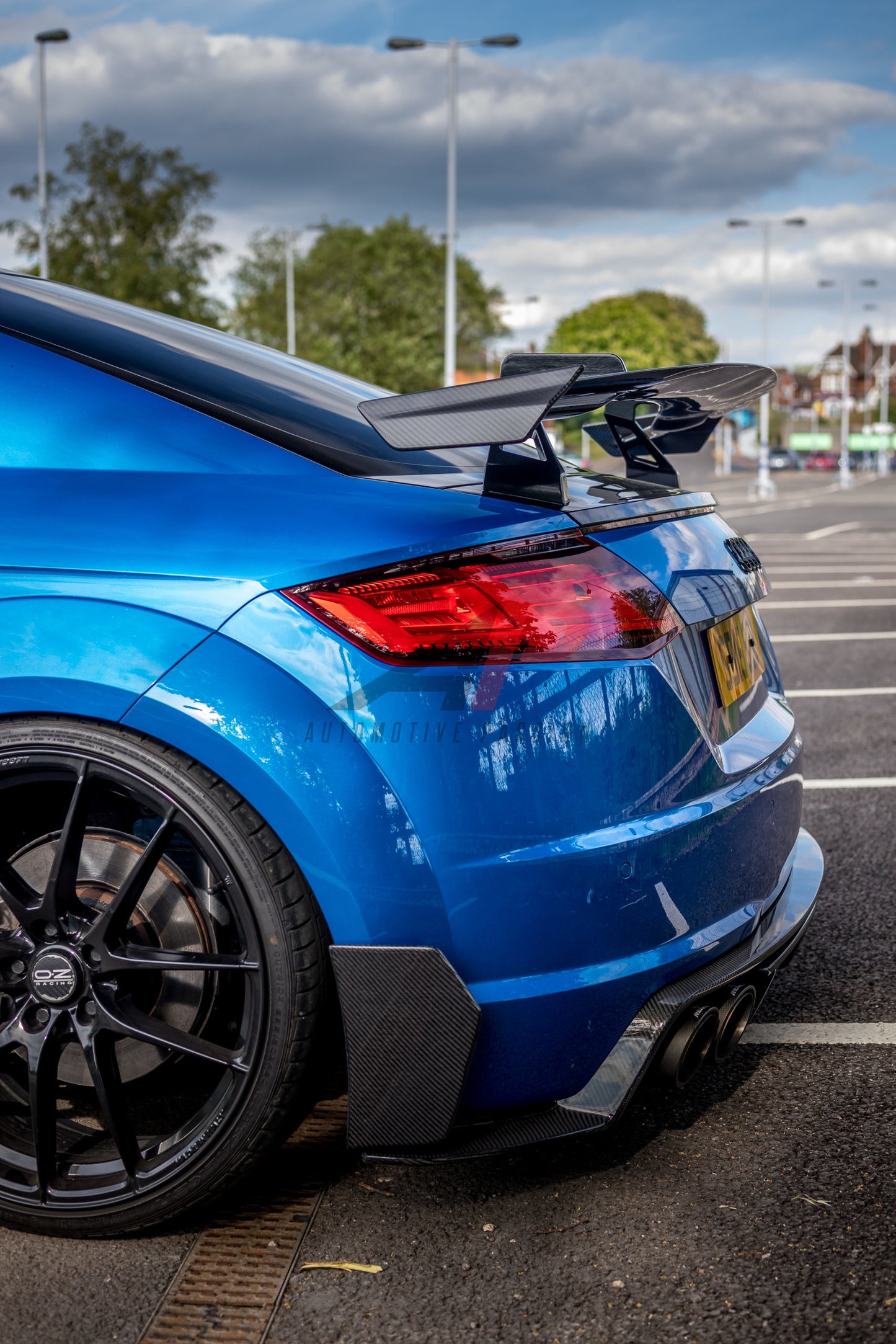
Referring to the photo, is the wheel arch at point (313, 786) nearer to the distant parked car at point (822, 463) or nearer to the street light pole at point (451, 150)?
the street light pole at point (451, 150)

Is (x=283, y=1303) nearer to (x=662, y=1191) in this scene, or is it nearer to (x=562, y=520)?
(x=662, y=1191)

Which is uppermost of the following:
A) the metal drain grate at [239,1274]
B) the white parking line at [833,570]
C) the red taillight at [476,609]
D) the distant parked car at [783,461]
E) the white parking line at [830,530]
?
the distant parked car at [783,461]

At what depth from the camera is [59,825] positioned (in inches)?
92.8

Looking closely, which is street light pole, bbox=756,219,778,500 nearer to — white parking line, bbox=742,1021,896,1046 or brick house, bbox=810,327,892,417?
white parking line, bbox=742,1021,896,1046

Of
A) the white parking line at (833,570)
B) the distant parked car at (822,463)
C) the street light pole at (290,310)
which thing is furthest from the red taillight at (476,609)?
the distant parked car at (822,463)

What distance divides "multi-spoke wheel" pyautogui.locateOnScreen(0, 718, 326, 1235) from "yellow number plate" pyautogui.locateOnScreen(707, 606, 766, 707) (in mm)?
832

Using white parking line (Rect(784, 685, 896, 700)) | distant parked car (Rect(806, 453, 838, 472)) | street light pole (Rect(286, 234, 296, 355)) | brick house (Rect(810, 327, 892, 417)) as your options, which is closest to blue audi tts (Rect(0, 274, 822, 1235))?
white parking line (Rect(784, 685, 896, 700))

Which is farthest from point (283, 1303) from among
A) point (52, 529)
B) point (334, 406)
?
point (334, 406)

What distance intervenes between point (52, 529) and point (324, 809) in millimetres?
618

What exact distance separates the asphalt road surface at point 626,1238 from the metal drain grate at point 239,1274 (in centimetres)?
2

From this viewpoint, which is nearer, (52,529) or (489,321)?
(52,529)

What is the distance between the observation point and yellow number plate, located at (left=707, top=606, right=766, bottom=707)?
2.36 meters

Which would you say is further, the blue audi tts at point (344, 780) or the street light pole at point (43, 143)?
the street light pole at point (43, 143)

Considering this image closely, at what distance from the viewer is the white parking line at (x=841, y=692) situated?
692cm
